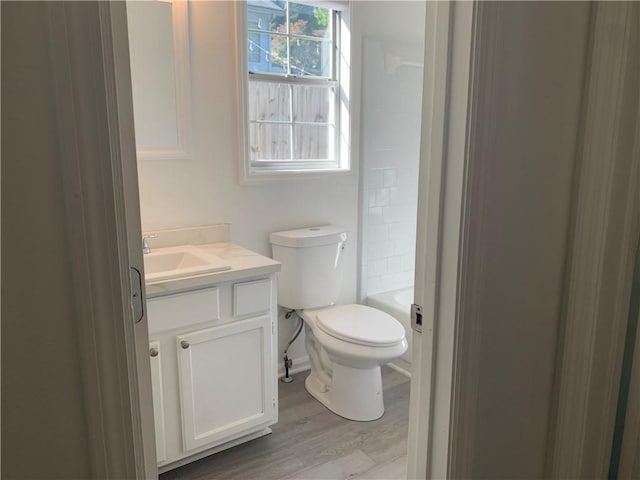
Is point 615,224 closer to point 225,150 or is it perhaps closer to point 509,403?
point 509,403

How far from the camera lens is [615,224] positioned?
1257 millimetres

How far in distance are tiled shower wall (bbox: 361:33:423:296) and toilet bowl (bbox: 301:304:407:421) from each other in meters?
0.52

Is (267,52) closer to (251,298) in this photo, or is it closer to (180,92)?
(180,92)

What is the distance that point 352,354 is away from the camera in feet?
7.55

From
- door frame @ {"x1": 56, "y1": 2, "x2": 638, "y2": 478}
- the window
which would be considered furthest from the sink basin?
door frame @ {"x1": 56, "y1": 2, "x2": 638, "y2": 478}

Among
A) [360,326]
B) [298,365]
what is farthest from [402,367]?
[360,326]

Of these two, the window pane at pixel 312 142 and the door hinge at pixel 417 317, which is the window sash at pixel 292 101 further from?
the door hinge at pixel 417 317

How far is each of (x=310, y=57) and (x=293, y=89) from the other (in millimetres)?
197

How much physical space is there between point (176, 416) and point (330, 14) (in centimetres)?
202

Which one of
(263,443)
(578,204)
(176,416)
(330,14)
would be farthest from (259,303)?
Answer: (330,14)

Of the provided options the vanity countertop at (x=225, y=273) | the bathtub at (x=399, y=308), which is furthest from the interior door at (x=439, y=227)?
the bathtub at (x=399, y=308)

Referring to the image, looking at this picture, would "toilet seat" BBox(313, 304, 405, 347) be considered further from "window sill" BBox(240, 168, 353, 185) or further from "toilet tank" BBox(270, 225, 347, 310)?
"window sill" BBox(240, 168, 353, 185)

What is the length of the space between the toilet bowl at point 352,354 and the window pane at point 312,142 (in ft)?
2.64

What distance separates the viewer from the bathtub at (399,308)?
2.88m
